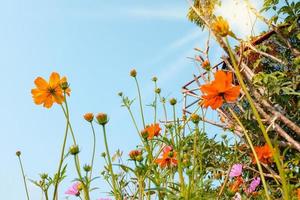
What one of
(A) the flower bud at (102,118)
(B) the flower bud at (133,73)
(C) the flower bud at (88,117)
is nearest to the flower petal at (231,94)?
(A) the flower bud at (102,118)

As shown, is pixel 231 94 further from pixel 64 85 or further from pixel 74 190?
pixel 74 190

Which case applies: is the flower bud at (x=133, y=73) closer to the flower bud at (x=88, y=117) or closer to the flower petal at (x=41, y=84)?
the flower petal at (x=41, y=84)

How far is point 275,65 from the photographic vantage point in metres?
5.46

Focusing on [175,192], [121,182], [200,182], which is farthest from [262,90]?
[175,192]

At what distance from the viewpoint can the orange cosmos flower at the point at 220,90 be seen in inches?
61.4

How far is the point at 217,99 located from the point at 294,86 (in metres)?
2.69

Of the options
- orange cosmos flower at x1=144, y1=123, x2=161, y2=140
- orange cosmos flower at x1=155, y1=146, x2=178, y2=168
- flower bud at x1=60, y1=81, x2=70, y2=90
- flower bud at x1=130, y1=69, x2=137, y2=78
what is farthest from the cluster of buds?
flower bud at x1=130, y1=69, x2=137, y2=78

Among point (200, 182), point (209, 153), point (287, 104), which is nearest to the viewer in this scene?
point (200, 182)

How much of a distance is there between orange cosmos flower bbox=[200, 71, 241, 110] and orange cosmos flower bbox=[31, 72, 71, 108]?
635 mm

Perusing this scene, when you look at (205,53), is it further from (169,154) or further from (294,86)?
(169,154)

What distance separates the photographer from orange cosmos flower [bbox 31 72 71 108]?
189 cm

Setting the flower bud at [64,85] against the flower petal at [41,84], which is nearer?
the flower bud at [64,85]

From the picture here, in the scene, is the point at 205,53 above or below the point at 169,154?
above

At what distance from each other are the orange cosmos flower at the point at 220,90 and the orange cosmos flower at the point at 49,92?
25.0 inches
